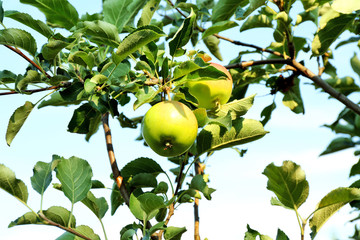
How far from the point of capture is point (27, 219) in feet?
4.83

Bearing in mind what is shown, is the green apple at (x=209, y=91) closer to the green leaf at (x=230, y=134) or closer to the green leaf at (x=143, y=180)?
the green leaf at (x=230, y=134)

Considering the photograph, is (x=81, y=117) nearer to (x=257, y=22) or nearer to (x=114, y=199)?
(x=114, y=199)

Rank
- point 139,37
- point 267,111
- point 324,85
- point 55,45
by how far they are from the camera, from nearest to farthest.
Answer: point 139,37 → point 55,45 → point 324,85 → point 267,111

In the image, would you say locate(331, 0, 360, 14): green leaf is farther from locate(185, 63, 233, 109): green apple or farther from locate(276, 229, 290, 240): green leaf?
locate(276, 229, 290, 240): green leaf

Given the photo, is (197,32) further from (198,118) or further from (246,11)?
(198,118)

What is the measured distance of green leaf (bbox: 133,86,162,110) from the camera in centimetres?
143

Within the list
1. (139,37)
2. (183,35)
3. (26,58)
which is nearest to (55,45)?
(26,58)

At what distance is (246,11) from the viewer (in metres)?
2.05

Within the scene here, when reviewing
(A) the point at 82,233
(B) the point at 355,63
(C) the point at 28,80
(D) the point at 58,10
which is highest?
(B) the point at 355,63

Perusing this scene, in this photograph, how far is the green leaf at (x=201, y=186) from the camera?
1543 millimetres

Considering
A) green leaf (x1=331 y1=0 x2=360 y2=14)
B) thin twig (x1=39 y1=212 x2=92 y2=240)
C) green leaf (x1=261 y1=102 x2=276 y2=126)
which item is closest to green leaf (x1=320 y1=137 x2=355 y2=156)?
green leaf (x1=261 y1=102 x2=276 y2=126)

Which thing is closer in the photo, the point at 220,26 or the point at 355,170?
the point at 220,26

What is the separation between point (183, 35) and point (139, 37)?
0.19 m

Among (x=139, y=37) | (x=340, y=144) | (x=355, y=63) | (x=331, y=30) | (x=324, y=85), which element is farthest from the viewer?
(x=340, y=144)
